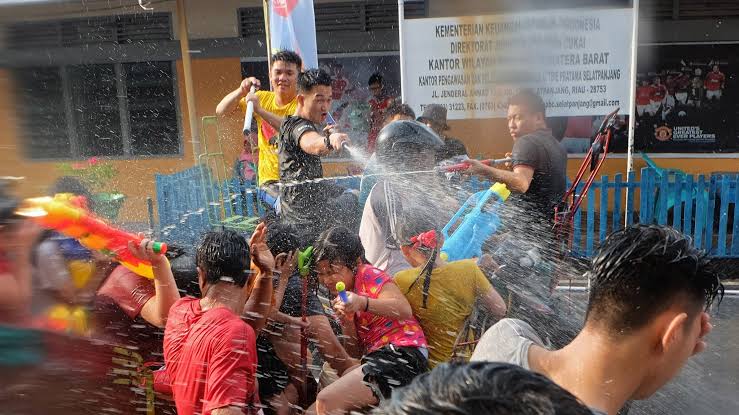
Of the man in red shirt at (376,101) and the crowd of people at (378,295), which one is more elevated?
the man in red shirt at (376,101)

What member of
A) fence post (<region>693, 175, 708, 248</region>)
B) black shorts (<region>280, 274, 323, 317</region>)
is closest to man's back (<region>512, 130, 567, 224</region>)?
black shorts (<region>280, 274, 323, 317</region>)

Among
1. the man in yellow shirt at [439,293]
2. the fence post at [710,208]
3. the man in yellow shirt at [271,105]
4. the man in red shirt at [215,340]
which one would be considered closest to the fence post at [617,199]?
the fence post at [710,208]

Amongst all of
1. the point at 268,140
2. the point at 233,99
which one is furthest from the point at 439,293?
the point at 233,99

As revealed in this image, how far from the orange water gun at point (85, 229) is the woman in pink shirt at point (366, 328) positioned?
75 cm

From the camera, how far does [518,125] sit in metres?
4.30

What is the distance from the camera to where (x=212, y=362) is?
2328mm

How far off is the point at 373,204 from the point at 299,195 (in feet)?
1.57

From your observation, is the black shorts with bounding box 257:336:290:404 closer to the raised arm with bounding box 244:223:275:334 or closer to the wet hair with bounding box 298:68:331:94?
the raised arm with bounding box 244:223:275:334

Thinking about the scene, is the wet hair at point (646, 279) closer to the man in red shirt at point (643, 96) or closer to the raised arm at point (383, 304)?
the raised arm at point (383, 304)

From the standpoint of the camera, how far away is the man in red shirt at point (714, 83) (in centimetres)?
846

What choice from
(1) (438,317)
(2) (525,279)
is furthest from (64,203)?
(2) (525,279)

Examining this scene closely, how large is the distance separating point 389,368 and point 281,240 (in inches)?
35.5

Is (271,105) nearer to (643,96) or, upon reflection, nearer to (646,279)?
(646,279)

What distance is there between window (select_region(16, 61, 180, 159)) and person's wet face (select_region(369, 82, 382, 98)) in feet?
9.16
